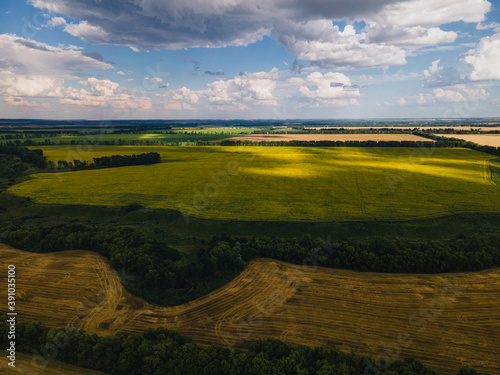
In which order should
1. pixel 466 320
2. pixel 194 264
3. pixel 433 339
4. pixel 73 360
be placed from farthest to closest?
pixel 194 264 < pixel 466 320 < pixel 433 339 < pixel 73 360

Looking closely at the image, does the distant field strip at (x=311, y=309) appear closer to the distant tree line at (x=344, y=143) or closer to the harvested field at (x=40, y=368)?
the harvested field at (x=40, y=368)

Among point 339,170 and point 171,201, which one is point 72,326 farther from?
point 339,170

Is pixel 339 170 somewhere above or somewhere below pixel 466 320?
above

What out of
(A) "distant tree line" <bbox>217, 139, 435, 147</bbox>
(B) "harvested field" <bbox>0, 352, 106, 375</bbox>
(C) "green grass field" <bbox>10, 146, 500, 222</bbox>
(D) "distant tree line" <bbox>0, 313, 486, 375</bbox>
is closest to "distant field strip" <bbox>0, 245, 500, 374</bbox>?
(D) "distant tree line" <bbox>0, 313, 486, 375</bbox>

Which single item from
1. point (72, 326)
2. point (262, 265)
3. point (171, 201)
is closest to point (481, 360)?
point (262, 265)

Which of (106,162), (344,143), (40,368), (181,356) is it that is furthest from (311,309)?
(344,143)

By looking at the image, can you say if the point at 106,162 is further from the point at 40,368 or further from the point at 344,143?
the point at 344,143

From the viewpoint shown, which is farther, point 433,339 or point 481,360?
point 433,339

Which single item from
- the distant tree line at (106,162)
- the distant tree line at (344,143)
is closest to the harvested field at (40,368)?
the distant tree line at (106,162)
